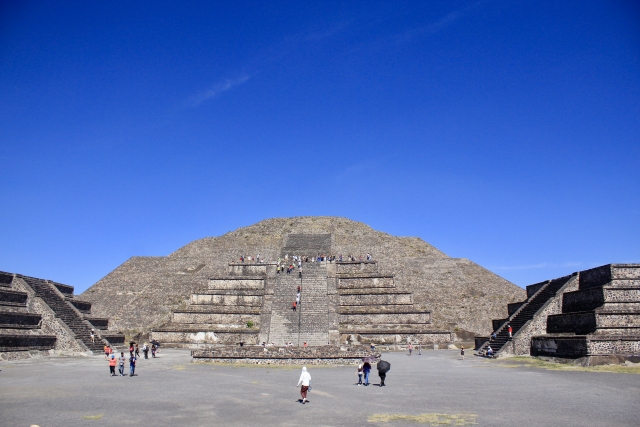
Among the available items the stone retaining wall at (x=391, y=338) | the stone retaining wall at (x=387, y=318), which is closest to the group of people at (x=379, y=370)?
the stone retaining wall at (x=391, y=338)

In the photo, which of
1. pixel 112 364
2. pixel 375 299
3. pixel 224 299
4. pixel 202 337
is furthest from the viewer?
pixel 224 299

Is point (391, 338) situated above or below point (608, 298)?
below

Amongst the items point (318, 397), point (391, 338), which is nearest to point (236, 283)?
point (391, 338)

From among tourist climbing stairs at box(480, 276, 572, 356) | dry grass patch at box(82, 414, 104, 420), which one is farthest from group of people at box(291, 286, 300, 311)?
dry grass patch at box(82, 414, 104, 420)

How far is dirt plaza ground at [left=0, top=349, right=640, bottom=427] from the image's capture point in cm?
878

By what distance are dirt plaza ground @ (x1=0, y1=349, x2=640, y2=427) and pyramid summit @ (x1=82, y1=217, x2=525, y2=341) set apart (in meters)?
10.3

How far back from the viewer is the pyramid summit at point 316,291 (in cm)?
2816

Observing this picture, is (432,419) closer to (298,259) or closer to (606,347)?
(606,347)

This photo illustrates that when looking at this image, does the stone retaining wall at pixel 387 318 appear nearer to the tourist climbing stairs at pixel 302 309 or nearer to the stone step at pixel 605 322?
the tourist climbing stairs at pixel 302 309

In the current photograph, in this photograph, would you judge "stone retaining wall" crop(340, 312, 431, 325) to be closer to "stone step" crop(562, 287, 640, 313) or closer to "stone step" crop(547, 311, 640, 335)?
"stone step" crop(562, 287, 640, 313)

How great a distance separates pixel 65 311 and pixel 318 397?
17.5m

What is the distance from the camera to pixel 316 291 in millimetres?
30359

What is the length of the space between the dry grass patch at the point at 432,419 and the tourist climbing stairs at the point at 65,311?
58.1ft

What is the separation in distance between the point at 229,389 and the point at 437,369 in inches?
331
